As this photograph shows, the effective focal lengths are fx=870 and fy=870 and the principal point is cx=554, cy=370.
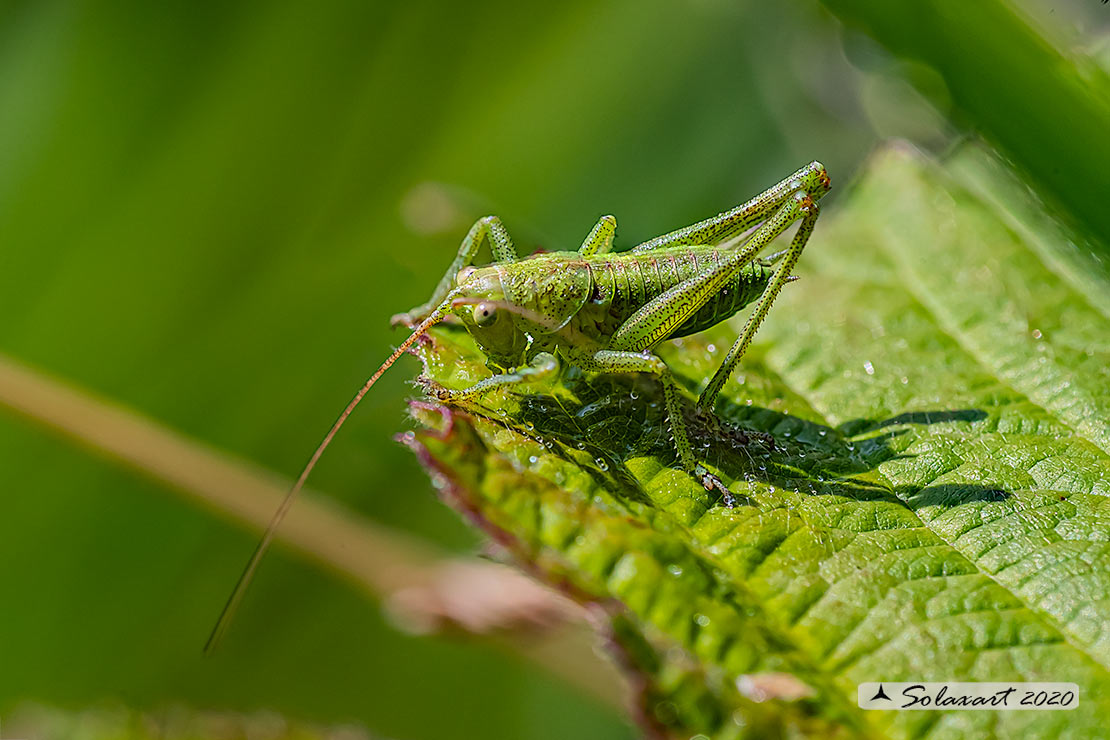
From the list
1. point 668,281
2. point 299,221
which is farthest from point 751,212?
point 299,221

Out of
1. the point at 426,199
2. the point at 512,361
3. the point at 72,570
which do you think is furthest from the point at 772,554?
the point at 72,570

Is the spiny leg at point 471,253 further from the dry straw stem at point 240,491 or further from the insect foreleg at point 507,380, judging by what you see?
the dry straw stem at point 240,491

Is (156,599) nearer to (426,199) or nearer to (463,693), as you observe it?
Answer: (463,693)

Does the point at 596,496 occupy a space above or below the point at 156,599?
above

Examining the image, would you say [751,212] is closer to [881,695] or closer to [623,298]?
[623,298]

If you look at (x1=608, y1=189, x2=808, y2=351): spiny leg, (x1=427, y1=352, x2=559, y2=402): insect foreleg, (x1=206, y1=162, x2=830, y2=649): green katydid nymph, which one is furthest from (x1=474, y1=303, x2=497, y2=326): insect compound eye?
(x1=608, y1=189, x2=808, y2=351): spiny leg

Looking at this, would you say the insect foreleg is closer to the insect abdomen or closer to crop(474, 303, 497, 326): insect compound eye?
crop(474, 303, 497, 326): insect compound eye
